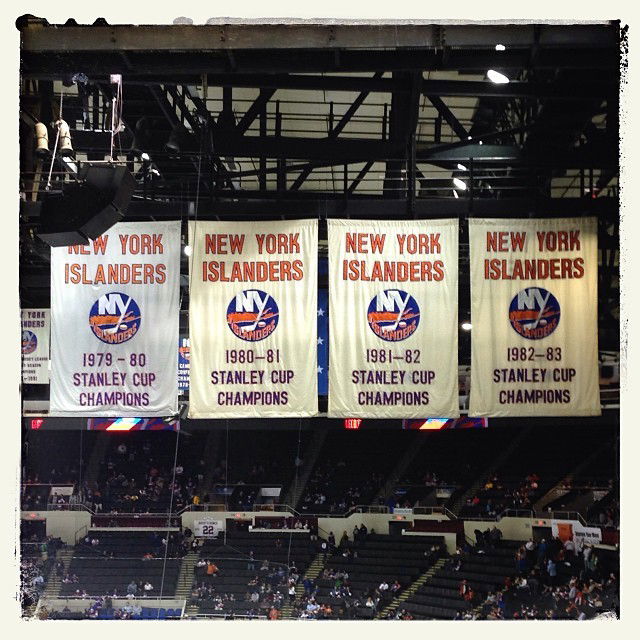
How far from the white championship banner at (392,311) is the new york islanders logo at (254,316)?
1.12 meters

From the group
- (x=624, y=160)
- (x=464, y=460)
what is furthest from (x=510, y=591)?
(x=624, y=160)

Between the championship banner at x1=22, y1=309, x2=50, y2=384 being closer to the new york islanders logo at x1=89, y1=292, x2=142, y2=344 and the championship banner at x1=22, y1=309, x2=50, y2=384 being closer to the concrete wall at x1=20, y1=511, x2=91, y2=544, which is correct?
the new york islanders logo at x1=89, y1=292, x2=142, y2=344

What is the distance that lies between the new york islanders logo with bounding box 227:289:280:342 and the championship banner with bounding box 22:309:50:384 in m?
7.06

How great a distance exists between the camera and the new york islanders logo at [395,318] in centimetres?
1848

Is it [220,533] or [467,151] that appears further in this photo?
[220,533]

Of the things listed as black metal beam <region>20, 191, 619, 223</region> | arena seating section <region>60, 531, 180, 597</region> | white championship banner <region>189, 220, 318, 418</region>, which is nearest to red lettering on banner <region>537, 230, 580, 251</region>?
black metal beam <region>20, 191, 619, 223</region>

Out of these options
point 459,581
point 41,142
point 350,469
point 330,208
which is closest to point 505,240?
point 330,208

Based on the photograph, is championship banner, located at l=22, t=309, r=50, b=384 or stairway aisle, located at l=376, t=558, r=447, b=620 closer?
championship banner, located at l=22, t=309, r=50, b=384

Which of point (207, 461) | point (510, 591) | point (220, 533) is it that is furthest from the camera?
point (207, 461)

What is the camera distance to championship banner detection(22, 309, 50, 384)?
23.8 metres

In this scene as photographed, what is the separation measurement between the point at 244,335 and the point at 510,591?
12500 millimetres

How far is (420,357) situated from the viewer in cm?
1842

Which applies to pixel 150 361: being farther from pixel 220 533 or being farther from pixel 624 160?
pixel 220 533

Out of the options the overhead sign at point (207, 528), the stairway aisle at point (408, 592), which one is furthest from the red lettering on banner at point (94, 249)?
the overhead sign at point (207, 528)
